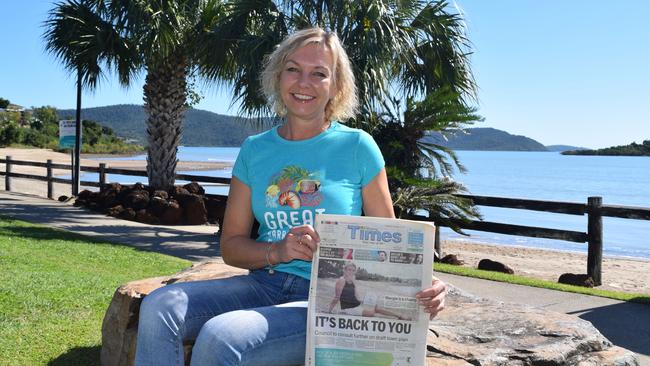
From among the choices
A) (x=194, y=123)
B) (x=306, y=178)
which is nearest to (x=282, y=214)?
(x=306, y=178)

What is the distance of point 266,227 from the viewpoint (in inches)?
102

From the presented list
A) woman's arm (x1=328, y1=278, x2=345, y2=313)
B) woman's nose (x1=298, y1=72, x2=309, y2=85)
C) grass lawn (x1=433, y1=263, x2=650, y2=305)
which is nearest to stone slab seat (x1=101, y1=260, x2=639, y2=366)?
woman's arm (x1=328, y1=278, x2=345, y2=313)

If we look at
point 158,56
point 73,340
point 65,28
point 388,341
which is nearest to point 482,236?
point 158,56

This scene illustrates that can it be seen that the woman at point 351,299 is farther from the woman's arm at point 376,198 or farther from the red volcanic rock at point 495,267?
the red volcanic rock at point 495,267

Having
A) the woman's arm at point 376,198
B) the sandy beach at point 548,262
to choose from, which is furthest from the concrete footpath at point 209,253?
the sandy beach at point 548,262

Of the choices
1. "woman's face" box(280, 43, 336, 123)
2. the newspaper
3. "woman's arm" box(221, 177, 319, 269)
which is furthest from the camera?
"woman's face" box(280, 43, 336, 123)

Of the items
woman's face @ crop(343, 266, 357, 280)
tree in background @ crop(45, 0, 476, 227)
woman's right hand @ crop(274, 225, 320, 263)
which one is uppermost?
tree in background @ crop(45, 0, 476, 227)

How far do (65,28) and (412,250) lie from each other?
1270 centimetres

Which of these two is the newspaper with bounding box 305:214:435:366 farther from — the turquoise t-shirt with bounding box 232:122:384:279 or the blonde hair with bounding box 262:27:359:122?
the blonde hair with bounding box 262:27:359:122

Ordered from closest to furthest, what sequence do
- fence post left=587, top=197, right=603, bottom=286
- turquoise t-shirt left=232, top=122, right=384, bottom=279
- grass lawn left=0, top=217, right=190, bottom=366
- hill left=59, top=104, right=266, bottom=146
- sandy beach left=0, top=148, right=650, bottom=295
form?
turquoise t-shirt left=232, top=122, right=384, bottom=279
grass lawn left=0, top=217, right=190, bottom=366
fence post left=587, top=197, right=603, bottom=286
sandy beach left=0, top=148, right=650, bottom=295
hill left=59, top=104, right=266, bottom=146

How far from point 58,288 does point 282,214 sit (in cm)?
348

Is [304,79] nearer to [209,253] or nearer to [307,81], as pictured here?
[307,81]

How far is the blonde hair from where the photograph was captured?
8.63ft

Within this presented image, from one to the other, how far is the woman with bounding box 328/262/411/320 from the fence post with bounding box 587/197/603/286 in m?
6.70
